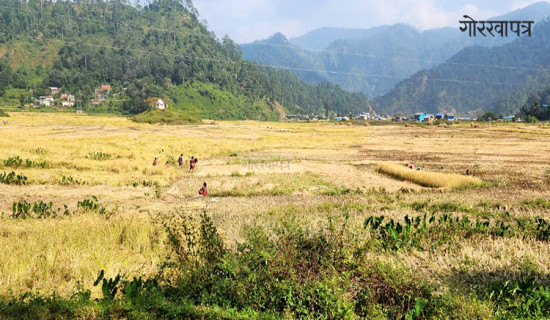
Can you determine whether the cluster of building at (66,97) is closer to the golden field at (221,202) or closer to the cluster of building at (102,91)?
the cluster of building at (102,91)

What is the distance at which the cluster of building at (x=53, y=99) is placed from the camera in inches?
5385

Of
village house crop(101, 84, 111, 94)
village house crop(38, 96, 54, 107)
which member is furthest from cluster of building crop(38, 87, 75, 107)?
village house crop(101, 84, 111, 94)

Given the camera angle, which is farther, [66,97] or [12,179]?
[66,97]

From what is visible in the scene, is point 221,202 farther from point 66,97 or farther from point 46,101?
point 66,97

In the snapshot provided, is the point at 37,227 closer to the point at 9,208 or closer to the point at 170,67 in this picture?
the point at 9,208

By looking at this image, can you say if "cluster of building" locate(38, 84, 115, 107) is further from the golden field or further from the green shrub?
the green shrub

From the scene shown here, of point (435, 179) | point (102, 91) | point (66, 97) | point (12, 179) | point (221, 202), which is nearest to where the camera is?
point (221, 202)

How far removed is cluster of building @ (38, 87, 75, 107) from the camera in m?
137

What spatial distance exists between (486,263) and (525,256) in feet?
3.84

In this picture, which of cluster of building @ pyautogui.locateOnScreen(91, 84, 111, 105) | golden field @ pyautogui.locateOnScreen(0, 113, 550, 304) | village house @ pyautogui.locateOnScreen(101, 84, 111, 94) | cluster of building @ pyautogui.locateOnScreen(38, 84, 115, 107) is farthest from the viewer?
village house @ pyautogui.locateOnScreen(101, 84, 111, 94)

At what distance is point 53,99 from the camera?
14350 centimetres

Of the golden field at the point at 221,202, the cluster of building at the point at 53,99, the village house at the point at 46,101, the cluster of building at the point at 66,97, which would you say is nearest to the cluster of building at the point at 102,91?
the cluster of building at the point at 66,97

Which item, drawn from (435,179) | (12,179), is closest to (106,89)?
(12,179)

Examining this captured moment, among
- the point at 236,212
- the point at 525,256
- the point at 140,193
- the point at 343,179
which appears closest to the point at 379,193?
the point at 343,179
